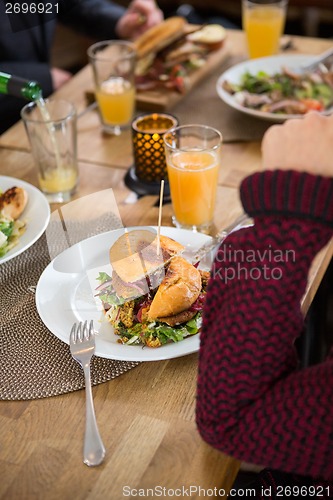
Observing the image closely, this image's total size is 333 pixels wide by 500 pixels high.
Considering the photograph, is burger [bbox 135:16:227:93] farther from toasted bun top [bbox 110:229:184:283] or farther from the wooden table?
the wooden table

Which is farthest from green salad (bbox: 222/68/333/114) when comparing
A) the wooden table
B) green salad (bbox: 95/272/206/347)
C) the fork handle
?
the fork handle

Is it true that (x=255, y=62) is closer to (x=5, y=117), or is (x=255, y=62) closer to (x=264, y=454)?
(x=5, y=117)

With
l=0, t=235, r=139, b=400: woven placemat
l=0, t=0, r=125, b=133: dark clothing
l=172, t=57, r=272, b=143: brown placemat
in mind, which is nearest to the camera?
l=0, t=235, r=139, b=400: woven placemat

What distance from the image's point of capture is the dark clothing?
2.30 metres

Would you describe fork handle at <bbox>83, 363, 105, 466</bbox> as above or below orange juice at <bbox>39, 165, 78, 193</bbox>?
above

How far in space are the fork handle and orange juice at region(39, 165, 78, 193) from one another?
69 cm

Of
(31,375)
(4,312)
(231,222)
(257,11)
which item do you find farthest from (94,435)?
(257,11)

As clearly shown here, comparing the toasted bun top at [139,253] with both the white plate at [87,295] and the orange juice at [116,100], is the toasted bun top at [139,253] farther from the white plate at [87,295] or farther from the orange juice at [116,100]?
the orange juice at [116,100]

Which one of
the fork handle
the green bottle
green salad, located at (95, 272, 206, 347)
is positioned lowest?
the fork handle

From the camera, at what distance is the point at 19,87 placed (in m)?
1.45

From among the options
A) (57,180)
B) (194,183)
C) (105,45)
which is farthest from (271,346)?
(105,45)

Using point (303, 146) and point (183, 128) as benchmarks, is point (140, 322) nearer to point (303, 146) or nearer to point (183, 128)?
point (303, 146)

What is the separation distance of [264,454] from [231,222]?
0.64m

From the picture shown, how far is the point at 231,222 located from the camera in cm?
138
